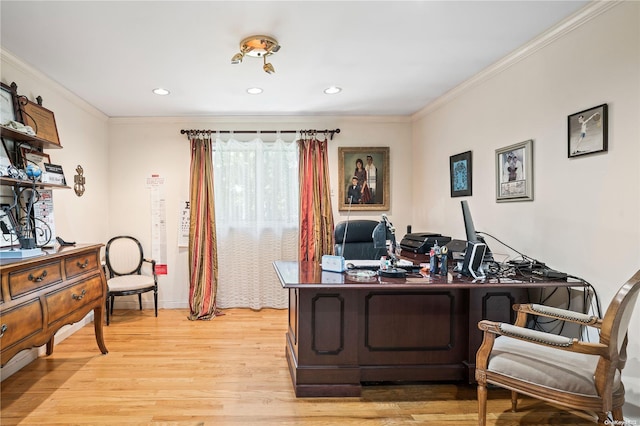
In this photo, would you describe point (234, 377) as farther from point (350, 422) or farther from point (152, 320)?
point (152, 320)

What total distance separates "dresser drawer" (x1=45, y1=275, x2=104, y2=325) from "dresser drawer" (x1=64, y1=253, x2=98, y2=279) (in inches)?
3.3

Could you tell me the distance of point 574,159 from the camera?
2268 millimetres

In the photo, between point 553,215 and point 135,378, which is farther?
point 135,378

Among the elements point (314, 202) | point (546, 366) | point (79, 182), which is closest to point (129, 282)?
point (79, 182)

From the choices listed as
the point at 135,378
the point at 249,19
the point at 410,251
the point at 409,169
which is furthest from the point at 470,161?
the point at 135,378

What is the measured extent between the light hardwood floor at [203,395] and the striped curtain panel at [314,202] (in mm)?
1466

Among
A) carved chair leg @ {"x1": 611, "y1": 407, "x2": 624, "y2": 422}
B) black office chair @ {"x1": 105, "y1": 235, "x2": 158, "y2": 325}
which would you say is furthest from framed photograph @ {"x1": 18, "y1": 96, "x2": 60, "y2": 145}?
carved chair leg @ {"x1": 611, "y1": 407, "x2": 624, "y2": 422}

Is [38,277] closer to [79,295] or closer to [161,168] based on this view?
[79,295]

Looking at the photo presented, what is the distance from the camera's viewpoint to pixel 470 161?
11.1ft

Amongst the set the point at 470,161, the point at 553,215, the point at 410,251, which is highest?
the point at 470,161

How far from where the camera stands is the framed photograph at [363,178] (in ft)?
15.0

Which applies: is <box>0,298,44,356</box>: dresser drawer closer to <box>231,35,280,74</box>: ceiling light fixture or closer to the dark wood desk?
the dark wood desk

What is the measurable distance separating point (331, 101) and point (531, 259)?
2.52m

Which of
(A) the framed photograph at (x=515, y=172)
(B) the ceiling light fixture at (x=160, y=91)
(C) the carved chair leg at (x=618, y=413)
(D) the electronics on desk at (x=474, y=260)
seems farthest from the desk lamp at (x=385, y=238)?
(B) the ceiling light fixture at (x=160, y=91)
